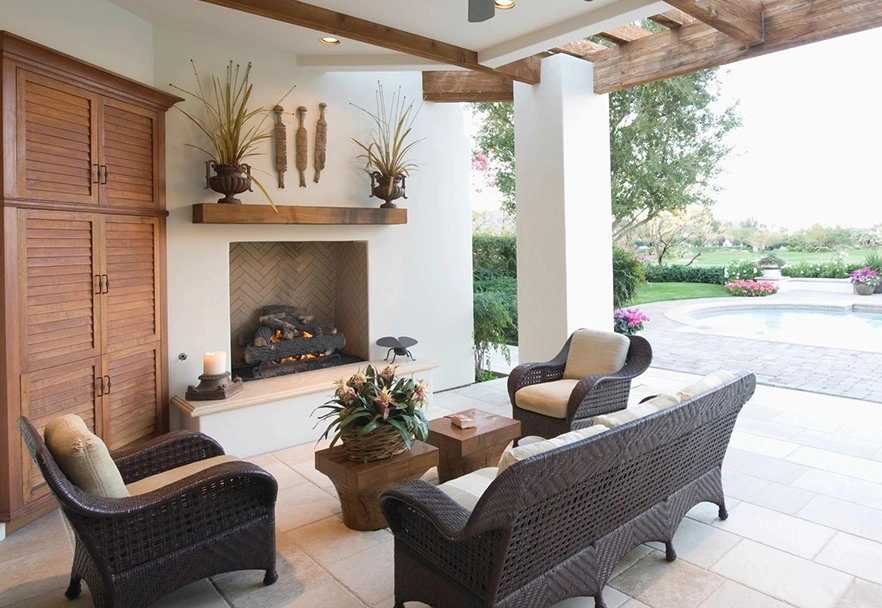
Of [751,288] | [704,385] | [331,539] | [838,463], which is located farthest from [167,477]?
[751,288]

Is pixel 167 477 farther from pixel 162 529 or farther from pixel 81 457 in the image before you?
pixel 81 457

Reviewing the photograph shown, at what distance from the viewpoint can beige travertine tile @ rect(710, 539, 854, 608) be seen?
2465 mm

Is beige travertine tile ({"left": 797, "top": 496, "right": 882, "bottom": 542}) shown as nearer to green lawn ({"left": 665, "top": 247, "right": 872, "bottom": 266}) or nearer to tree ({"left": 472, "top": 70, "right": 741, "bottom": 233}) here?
tree ({"left": 472, "top": 70, "right": 741, "bottom": 233})

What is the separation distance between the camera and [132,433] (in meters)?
4.16

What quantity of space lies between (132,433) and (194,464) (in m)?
1.60

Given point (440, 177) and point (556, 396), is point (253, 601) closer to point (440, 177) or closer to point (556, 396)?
point (556, 396)

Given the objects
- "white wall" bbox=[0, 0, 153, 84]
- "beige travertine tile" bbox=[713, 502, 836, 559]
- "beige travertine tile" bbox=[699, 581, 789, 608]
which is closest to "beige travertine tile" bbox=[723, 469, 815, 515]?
"beige travertine tile" bbox=[713, 502, 836, 559]

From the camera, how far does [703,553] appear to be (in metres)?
2.84

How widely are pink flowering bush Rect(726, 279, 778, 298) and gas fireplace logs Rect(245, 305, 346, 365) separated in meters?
11.6

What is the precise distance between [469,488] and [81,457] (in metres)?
1.56

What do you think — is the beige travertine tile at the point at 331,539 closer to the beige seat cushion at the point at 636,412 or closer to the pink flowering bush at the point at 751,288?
the beige seat cushion at the point at 636,412

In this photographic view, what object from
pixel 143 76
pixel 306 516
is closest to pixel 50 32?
pixel 143 76

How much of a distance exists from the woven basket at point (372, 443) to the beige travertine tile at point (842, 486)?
102 inches

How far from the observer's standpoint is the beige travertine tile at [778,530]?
2.90m
